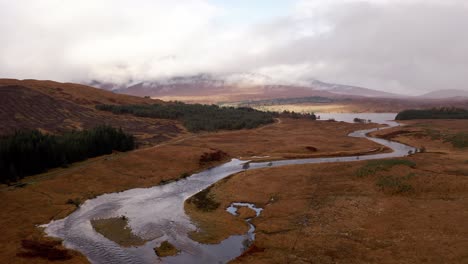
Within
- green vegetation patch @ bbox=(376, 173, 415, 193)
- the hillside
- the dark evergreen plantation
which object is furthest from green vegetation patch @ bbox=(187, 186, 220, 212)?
the hillside

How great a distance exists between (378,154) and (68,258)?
79.8 meters

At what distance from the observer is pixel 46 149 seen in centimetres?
6694

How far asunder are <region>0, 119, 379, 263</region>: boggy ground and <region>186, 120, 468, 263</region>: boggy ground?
6.95 meters

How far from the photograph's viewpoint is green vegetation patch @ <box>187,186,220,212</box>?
4922cm

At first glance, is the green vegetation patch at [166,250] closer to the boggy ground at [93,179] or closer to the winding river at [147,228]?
the winding river at [147,228]

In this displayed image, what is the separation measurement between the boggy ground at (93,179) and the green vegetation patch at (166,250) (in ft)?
23.2

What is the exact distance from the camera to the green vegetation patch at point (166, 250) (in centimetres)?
3453

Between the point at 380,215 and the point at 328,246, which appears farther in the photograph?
the point at 380,215

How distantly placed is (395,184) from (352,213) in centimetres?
1292

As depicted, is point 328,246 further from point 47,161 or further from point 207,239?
point 47,161

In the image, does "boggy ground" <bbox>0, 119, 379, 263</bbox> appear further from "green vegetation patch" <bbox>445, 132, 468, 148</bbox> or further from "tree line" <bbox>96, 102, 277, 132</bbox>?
"tree line" <bbox>96, 102, 277, 132</bbox>

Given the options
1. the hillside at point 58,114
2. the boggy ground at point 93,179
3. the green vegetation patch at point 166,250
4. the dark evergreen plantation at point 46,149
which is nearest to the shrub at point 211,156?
the boggy ground at point 93,179

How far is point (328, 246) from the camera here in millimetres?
34062

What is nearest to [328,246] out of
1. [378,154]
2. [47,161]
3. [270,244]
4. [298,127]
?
[270,244]
